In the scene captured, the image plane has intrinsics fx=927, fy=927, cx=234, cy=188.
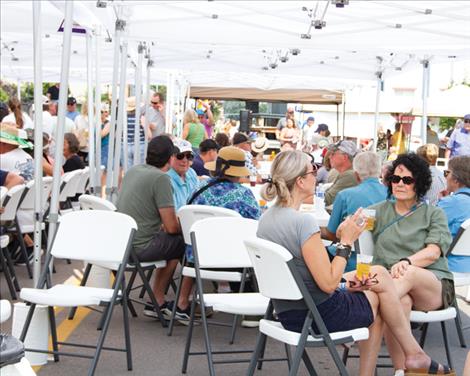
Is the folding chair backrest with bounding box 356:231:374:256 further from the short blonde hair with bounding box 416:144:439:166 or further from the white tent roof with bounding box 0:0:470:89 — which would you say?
the white tent roof with bounding box 0:0:470:89

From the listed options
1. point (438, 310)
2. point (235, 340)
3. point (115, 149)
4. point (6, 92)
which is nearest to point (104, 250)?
point (235, 340)

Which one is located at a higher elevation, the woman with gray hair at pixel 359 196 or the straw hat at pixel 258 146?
the woman with gray hair at pixel 359 196

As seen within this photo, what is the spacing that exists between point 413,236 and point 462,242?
70 centimetres

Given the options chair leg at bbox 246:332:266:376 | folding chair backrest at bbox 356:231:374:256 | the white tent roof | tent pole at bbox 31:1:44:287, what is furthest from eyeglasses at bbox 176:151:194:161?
chair leg at bbox 246:332:266:376

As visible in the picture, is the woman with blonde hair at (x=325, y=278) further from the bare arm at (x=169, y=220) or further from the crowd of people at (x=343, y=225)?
the bare arm at (x=169, y=220)

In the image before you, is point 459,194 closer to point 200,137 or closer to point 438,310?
point 438,310

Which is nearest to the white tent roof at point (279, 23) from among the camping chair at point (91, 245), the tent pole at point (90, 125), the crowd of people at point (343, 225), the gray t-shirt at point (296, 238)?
the tent pole at point (90, 125)

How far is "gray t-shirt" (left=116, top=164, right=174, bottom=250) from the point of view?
6.37m

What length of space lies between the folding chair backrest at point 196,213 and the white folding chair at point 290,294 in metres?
1.56

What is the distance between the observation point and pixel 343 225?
4484 mm

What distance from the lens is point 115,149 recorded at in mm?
9500

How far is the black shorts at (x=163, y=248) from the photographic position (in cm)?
622

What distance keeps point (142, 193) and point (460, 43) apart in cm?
473

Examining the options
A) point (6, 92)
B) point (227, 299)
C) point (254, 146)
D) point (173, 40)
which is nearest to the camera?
point (227, 299)
